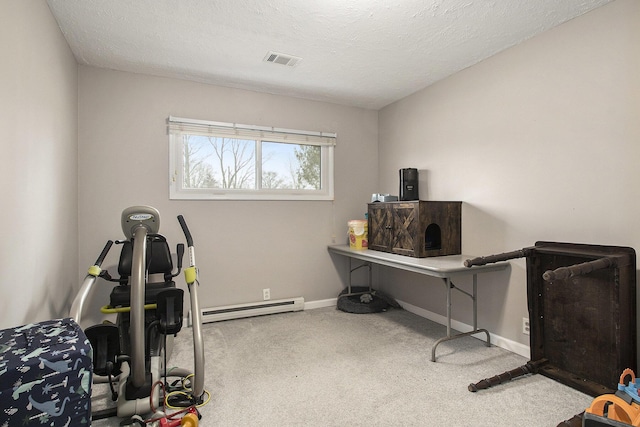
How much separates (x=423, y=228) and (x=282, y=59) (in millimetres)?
1906

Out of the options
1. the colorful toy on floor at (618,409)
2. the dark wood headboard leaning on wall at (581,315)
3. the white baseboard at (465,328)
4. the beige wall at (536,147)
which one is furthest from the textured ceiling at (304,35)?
the white baseboard at (465,328)

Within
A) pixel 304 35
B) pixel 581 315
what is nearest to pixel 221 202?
pixel 304 35

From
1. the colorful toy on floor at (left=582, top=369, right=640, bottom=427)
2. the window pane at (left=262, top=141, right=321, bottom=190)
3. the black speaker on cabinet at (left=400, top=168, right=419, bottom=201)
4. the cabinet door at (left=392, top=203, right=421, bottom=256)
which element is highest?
the window pane at (left=262, top=141, right=321, bottom=190)

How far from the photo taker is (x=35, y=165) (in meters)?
1.96

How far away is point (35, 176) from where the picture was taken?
6.46 feet

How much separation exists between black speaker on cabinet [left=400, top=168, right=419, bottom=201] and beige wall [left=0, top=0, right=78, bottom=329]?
2925 millimetres

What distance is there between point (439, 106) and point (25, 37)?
318 cm

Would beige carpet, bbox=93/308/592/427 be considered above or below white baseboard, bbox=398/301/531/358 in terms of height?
below

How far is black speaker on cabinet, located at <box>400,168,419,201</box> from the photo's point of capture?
3492mm

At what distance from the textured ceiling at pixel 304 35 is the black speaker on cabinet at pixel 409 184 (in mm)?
909

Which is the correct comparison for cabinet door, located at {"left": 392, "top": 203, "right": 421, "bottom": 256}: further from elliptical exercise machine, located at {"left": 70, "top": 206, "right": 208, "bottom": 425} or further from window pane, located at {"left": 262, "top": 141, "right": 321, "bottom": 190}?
elliptical exercise machine, located at {"left": 70, "top": 206, "right": 208, "bottom": 425}

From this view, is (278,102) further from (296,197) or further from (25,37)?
(25,37)

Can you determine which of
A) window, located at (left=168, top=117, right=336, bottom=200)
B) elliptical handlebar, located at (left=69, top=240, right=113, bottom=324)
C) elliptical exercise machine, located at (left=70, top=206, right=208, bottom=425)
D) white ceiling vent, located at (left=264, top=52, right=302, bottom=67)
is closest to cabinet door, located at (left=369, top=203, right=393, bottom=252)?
window, located at (left=168, top=117, right=336, bottom=200)

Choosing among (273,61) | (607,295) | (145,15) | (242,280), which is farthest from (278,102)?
(607,295)
